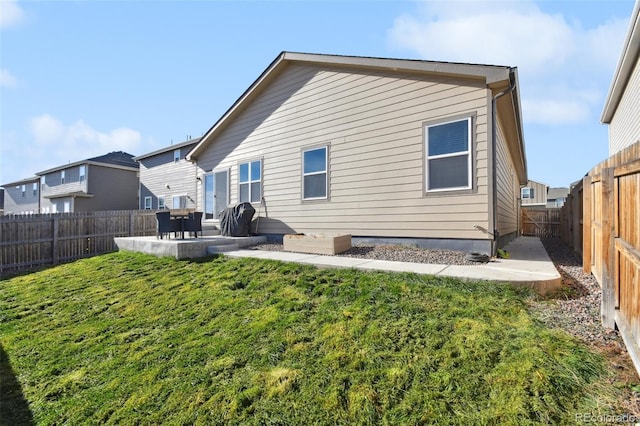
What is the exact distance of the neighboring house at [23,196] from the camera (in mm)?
27516

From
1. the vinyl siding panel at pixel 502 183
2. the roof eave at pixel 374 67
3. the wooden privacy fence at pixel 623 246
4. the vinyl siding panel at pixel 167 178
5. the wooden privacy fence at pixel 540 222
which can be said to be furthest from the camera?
the vinyl siding panel at pixel 167 178

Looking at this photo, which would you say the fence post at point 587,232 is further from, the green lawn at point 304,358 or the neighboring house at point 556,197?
the neighboring house at point 556,197

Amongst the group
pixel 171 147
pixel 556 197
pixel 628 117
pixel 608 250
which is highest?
pixel 171 147

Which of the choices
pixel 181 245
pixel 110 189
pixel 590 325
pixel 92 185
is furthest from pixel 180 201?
pixel 590 325

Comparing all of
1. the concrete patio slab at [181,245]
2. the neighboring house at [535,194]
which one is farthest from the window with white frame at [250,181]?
the neighboring house at [535,194]

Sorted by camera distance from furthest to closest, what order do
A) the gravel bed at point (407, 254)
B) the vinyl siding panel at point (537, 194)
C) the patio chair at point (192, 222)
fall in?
Result: the vinyl siding panel at point (537, 194)
the patio chair at point (192, 222)
the gravel bed at point (407, 254)

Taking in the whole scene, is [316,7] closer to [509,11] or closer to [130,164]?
[509,11]

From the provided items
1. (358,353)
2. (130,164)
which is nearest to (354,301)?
(358,353)

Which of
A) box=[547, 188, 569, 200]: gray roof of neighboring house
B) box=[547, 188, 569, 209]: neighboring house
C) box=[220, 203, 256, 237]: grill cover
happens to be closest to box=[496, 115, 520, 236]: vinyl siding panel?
box=[220, 203, 256, 237]: grill cover

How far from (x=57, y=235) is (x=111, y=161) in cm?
1814

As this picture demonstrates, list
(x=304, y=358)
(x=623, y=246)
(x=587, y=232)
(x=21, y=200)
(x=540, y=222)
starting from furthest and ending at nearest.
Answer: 1. (x=21, y=200)
2. (x=540, y=222)
3. (x=587, y=232)
4. (x=304, y=358)
5. (x=623, y=246)

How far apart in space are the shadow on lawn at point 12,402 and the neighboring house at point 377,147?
611 centimetres

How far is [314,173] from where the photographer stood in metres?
8.31

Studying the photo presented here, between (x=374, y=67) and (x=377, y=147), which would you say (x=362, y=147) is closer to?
(x=377, y=147)
